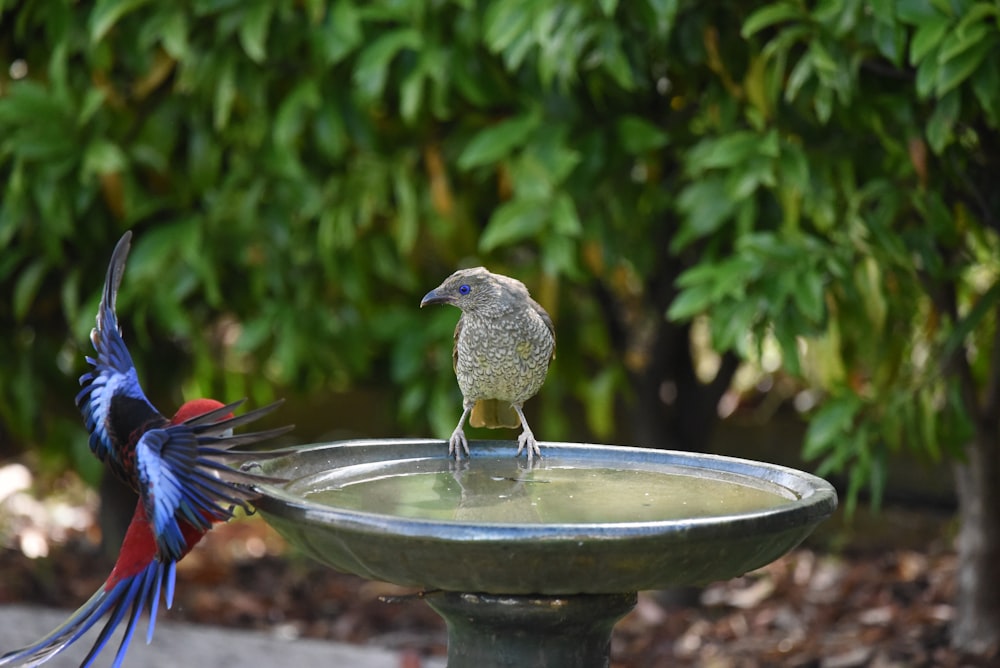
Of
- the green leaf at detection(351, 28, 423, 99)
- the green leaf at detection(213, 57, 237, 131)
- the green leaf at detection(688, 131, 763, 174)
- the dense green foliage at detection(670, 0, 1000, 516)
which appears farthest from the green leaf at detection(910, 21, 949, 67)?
the green leaf at detection(213, 57, 237, 131)

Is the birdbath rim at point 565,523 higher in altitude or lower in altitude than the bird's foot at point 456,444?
lower

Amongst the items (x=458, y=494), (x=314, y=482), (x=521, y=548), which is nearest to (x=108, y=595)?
(x=314, y=482)

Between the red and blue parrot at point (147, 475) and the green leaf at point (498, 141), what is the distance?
149 centimetres

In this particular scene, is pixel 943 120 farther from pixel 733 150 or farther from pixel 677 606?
pixel 677 606

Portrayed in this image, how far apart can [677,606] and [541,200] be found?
1816mm

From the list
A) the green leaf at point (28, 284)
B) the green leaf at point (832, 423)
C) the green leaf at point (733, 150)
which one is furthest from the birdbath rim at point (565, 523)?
the green leaf at point (28, 284)

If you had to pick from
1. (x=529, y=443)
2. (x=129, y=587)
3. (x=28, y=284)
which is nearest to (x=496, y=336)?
(x=529, y=443)

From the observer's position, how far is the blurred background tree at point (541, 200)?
3188 mm

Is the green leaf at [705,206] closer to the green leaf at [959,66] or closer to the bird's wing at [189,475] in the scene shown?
the green leaf at [959,66]

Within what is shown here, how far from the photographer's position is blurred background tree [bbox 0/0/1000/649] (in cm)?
319

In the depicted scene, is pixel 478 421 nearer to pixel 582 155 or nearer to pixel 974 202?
pixel 582 155

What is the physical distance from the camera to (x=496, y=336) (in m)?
2.52

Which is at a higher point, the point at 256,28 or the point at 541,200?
the point at 256,28

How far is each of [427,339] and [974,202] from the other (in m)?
1.72
